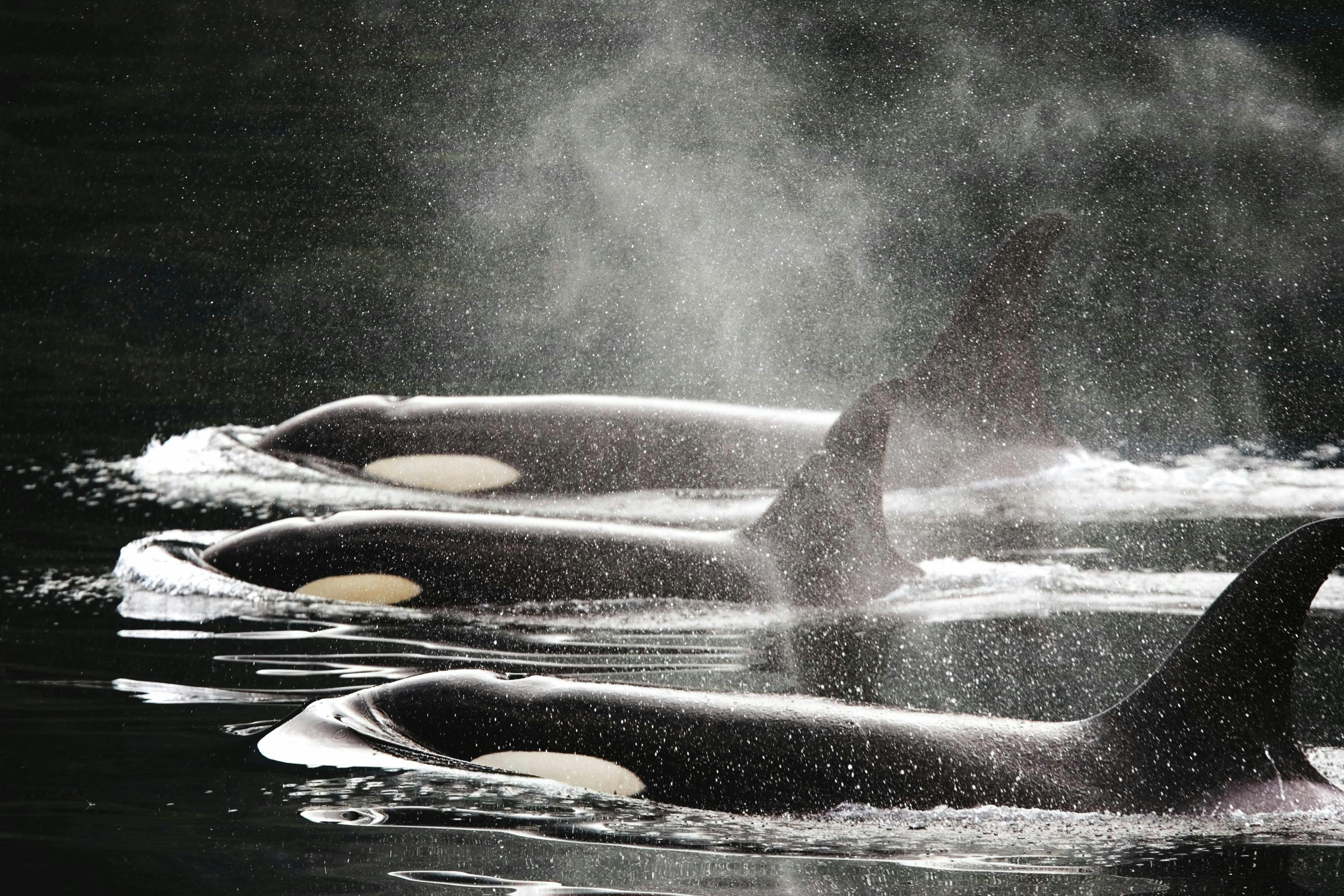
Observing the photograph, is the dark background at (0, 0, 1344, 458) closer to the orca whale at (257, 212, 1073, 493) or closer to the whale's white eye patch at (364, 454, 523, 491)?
the orca whale at (257, 212, 1073, 493)

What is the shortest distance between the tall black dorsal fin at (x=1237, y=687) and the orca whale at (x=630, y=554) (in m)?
2.86

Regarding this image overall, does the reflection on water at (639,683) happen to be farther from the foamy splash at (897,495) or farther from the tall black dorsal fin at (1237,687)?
the foamy splash at (897,495)

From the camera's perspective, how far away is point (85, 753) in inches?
192

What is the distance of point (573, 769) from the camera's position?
14.2ft

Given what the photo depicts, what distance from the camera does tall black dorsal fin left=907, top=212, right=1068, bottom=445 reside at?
10.9 meters

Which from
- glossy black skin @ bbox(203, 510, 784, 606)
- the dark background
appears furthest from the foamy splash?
the dark background

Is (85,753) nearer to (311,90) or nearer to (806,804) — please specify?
(806,804)

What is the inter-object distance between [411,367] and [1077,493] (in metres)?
8.18

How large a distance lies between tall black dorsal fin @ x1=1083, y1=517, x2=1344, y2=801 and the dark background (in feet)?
34.6

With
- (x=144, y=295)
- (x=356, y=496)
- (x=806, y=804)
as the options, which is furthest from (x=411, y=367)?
(x=806, y=804)

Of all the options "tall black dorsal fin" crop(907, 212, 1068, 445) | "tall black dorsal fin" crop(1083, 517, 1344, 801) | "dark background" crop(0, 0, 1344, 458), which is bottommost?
"tall black dorsal fin" crop(1083, 517, 1344, 801)

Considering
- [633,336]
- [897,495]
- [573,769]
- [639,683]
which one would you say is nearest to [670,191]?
[633,336]

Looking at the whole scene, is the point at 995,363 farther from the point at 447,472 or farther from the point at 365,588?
the point at 365,588

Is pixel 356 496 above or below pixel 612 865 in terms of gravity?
above
